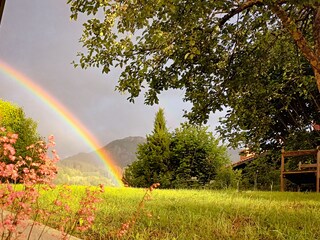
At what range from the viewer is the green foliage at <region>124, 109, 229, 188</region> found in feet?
71.0

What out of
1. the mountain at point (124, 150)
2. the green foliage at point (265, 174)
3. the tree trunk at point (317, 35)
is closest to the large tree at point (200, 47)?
the tree trunk at point (317, 35)

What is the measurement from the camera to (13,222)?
2.87 m

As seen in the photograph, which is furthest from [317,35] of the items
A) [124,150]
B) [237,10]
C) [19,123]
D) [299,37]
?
[124,150]

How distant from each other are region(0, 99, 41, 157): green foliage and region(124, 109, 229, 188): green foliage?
641cm

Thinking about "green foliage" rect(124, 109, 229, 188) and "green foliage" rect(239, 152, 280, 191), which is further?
"green foliage" rect(124, 109, 229, 188)

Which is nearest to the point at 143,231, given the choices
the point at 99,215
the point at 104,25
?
the point at 99,215

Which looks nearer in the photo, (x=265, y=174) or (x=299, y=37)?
A: (x=299, y=37)

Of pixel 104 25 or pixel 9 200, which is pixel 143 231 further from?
pixel 104 25

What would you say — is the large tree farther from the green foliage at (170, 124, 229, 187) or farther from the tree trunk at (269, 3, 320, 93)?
the green foliage at (170, 124, 229, 187)

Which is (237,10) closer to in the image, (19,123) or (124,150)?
(19,123)

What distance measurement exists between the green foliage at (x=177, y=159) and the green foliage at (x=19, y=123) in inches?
252

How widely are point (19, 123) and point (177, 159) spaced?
9.85m

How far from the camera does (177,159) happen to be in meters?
22.2

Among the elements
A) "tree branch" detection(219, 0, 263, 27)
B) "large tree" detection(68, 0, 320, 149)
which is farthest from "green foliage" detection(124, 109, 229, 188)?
"tree branch" detection(219, 0, 263, 27)
